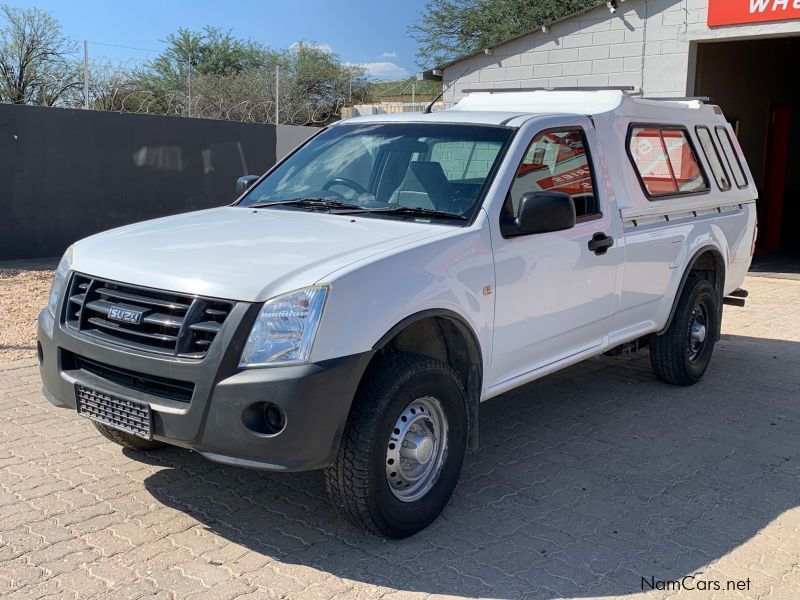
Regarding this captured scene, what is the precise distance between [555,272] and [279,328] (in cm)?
188

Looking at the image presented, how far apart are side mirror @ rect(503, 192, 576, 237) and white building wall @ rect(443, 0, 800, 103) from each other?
719 cm

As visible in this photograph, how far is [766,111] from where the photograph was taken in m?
15.8

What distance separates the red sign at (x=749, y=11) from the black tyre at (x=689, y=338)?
6201 millimetres

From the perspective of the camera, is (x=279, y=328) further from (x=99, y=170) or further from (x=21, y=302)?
(x=99, y=170)

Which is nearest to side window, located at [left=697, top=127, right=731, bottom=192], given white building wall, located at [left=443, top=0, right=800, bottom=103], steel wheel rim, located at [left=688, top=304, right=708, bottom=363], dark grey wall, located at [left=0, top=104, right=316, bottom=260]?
steel wheel rim, located at [left=688, top=304, right=708, bottom=363]

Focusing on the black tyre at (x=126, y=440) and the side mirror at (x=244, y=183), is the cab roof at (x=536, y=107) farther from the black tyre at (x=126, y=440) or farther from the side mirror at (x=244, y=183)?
the black tyre at (x=126, y=440)

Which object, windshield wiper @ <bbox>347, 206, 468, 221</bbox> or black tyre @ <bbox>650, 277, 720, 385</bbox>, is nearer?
windshield wiper @ <bbox>347, 206, 468, 221</bbox>

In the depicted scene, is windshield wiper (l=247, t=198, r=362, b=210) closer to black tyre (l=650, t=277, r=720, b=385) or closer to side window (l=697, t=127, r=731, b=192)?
black tyre (l=650, t=277, r=720, b=385)

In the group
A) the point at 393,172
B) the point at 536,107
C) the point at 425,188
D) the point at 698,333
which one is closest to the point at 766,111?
the point at 698,333

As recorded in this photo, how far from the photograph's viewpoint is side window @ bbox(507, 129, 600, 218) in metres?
4.70

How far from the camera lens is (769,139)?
15977 millimetres

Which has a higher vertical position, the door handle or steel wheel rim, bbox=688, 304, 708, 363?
the door handle

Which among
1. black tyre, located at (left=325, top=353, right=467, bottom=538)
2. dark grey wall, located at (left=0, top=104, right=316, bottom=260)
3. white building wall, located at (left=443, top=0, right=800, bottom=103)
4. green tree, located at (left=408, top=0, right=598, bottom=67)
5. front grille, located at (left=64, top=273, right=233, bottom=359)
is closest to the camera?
front grille, located at (left=64, top=273, right=233, bottom=359)

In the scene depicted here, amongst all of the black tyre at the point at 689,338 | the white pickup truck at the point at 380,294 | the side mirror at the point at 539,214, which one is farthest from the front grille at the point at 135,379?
the black tyre at the point at 689,338
